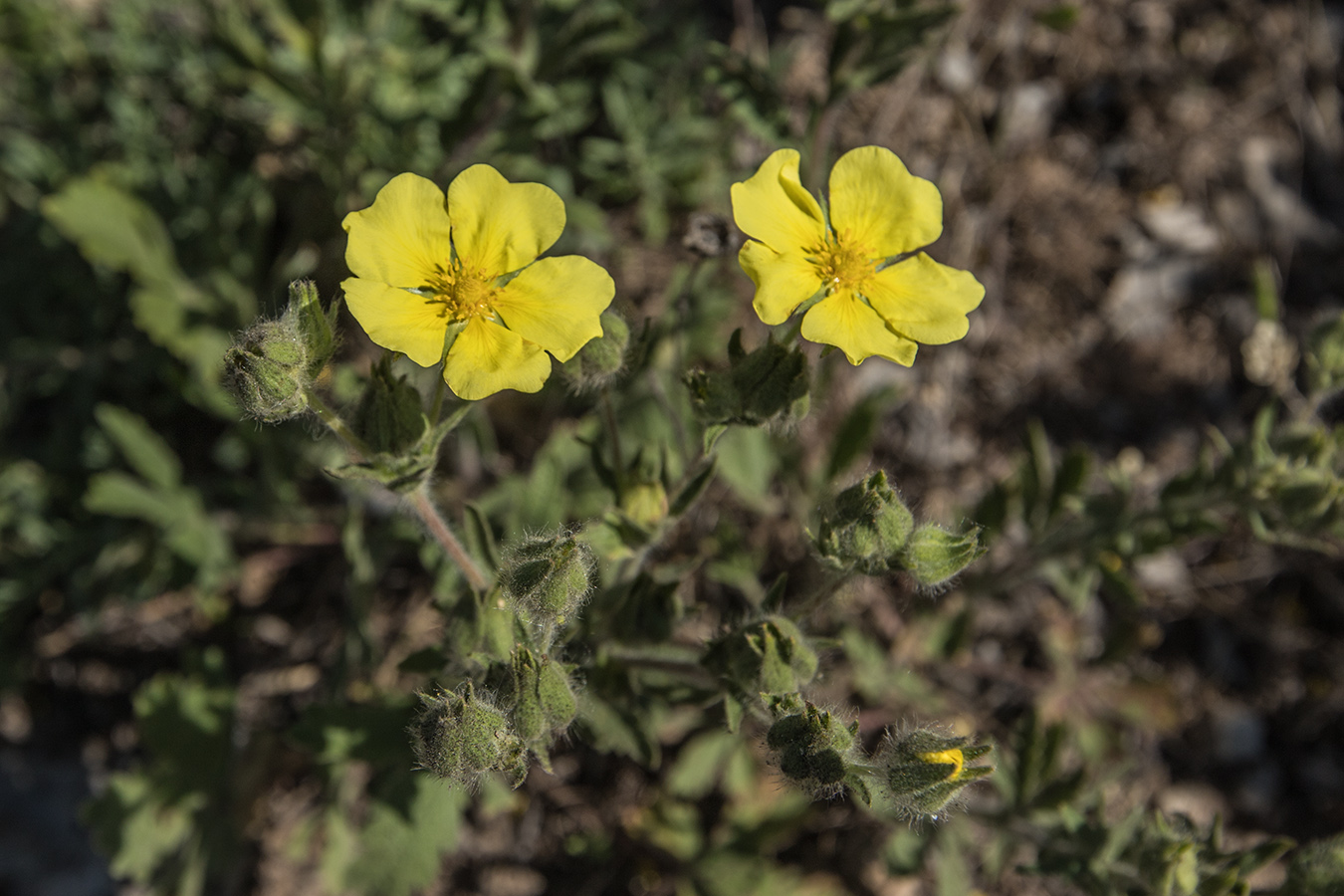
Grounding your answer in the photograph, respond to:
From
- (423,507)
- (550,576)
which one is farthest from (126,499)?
(550,576)

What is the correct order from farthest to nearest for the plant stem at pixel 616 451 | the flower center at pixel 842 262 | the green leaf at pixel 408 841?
the green leaf at pixel 408 841
the plant stem at pixel 616 451
the flower center at pixel 842 262

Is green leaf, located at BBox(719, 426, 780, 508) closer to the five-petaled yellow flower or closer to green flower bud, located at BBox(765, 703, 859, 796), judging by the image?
the five-petaled yellow flower

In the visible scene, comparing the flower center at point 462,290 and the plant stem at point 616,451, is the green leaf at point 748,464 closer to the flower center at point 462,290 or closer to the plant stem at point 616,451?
the plant stem at point 616,451

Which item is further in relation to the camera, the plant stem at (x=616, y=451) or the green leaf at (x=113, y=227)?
the green leaf at (x=113, y=227)

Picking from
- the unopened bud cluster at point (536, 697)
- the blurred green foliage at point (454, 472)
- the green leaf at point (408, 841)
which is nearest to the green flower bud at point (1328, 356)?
the blurred green foliage at point (454, 472)

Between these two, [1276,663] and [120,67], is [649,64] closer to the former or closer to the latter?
[120,67]

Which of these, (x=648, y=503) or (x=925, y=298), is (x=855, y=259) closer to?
(x=925, y=298)
